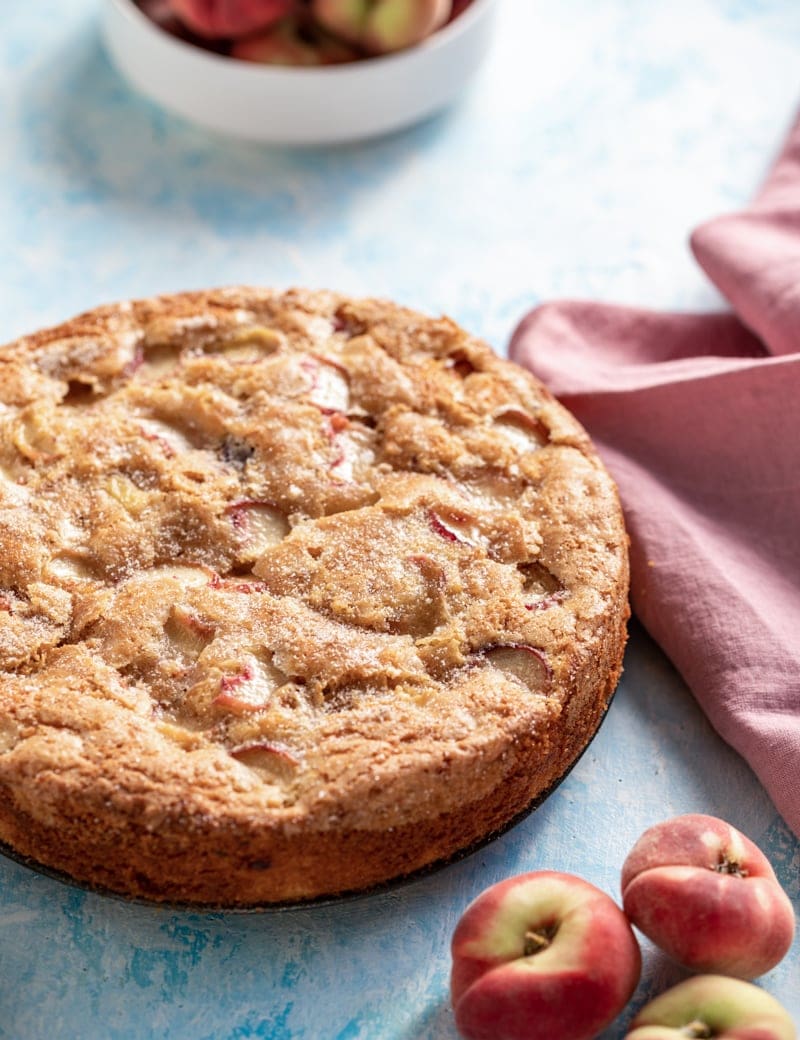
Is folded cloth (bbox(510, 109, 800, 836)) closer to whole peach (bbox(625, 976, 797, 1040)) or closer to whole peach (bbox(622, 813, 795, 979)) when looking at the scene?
whole peach (bbox(622, 813, 795, 979))

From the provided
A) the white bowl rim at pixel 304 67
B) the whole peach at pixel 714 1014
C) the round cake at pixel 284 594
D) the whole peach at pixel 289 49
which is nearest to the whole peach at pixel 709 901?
the whole peach at pixel 714 1014

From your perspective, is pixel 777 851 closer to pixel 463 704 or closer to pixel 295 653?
pixel 463 704

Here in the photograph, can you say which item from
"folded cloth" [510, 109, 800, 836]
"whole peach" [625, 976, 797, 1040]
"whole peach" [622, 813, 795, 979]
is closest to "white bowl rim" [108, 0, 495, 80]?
"folded cloth" [510, 109, 800, 836]

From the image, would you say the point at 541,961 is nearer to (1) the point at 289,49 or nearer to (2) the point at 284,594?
(2) the point at 284,594

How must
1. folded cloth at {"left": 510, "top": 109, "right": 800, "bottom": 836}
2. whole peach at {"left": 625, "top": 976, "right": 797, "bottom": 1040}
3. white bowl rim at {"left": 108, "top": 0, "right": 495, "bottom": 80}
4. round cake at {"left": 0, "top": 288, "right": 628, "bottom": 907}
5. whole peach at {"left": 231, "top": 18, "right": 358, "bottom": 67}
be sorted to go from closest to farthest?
1. whole peach at {"left": 625, "top": 976, "right": 797, "bottom": 1040}
2. round cake at {"left": 0, "top": 288, "right": 628, "bottom": 907}
3. folded cloth at {"left": 510, "top": 109, "right": 800, "bottom": 836}
4. white bowl rim at {"left": 108, "top": 0, "right": 495, "bottom": 80}
5. whole peach at {"left": 231, "top": 18, "right": 358, "bottom": 67}

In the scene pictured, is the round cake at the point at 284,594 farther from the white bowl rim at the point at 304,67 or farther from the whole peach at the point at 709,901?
the white bowl rim at the point at 304,67

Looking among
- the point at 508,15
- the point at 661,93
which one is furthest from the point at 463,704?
the point at 508,15
